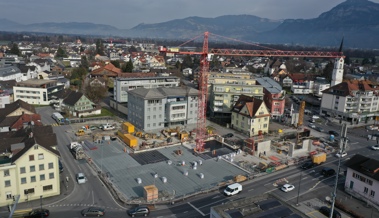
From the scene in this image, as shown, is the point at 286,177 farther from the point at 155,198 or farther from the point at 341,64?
the point at 341,64

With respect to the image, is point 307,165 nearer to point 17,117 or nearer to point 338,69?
point 17,117

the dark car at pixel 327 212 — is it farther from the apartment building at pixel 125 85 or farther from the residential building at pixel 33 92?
the residential building at pixel 33 92

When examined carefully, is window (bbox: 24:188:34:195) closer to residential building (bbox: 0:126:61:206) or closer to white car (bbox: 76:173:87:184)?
residential building (bbox: 0:126:61:206)

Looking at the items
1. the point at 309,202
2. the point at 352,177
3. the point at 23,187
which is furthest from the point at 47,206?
the point at 352,177

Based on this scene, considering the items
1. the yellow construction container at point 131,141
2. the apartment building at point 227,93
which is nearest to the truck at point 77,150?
the yellow construction container at point 131,141

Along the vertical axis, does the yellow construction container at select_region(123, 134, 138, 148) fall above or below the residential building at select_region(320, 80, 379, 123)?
below

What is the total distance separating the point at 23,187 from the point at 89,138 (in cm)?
1458

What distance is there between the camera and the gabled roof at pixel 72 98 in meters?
46.2

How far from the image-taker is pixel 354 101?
4797 cm

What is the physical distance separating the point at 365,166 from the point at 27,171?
25.8 m

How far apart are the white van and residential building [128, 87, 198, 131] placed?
18343mm

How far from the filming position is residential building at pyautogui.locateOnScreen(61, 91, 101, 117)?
151 ft

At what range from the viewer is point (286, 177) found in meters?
27.5

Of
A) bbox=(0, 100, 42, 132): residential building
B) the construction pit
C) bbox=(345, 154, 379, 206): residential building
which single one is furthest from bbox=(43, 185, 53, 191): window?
bbox=(345, 154, 379, 206): residential building
